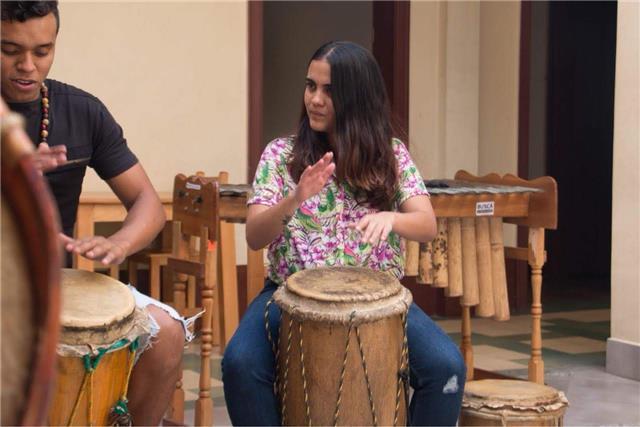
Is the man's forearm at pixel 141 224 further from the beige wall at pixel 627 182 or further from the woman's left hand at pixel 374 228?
the beige wall at pixel 627 182

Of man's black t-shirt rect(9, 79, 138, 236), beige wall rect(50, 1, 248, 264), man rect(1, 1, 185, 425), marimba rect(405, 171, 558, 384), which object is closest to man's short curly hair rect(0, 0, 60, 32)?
man rect(1, 1, 185, 425)

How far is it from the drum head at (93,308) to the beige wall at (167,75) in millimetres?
3254

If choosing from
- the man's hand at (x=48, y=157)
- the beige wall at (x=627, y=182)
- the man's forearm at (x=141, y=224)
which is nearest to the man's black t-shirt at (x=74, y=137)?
the man's forearm at (x=141, y=224)

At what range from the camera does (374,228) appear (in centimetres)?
334

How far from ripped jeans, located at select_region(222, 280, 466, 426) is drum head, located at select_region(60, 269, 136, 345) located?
48cm

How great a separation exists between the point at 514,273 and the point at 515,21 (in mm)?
1724

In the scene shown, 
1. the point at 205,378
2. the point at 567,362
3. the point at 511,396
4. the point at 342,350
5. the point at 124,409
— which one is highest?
the point at 342,350

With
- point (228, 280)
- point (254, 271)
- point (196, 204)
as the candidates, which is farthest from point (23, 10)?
point (228, 280)

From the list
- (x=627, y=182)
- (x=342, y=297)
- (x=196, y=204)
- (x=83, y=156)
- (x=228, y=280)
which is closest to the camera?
(x=342, y=297)

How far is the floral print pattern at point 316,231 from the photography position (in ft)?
12.0

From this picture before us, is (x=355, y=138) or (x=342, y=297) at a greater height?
(x=355, y=138)

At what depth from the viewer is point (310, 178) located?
3293 millimetres

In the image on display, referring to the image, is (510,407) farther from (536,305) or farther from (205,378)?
(536,305)

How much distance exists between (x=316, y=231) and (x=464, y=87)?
13.7ft
